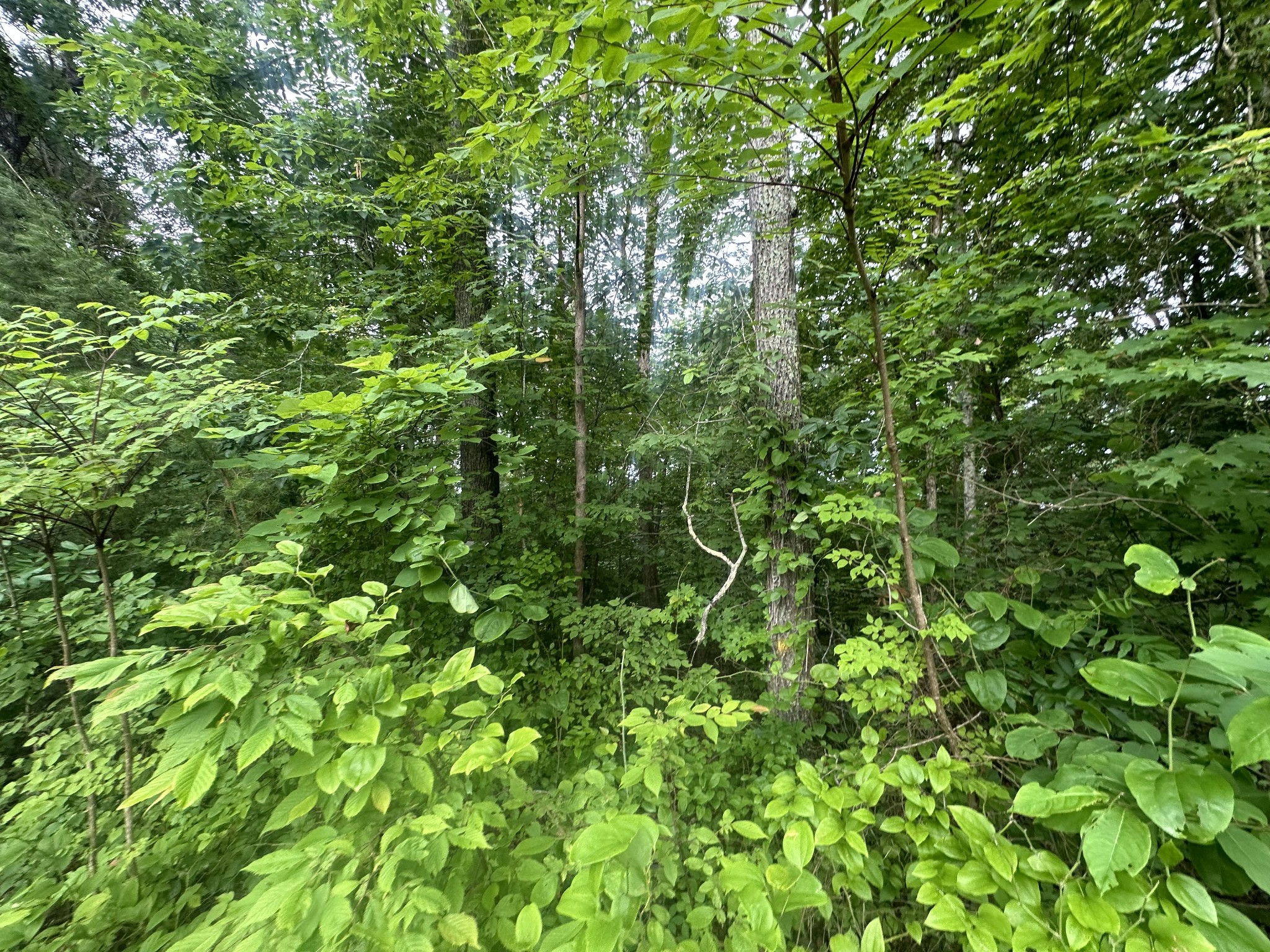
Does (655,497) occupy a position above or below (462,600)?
above

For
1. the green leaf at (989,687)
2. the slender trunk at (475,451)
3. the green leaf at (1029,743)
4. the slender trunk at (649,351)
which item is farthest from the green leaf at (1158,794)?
the slender trunk at (649,351)

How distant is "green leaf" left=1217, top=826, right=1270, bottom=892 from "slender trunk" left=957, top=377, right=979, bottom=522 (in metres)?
2.13

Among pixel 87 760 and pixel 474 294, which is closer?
pixel 87 760

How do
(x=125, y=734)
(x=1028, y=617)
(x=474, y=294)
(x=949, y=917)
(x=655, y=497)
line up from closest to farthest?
(x=949, y=917), (x=1028, y=617), (x=125, y=734), (x=474, y=294), (x=655, y=497)

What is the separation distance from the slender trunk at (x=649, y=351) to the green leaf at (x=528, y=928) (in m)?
4.42

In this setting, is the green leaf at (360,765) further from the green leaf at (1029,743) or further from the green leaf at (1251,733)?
the green leaf at (1029,743)

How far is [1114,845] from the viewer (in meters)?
0.68

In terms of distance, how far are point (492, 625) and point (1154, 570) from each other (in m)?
1.78

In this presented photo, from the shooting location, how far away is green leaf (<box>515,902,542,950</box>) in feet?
2.61

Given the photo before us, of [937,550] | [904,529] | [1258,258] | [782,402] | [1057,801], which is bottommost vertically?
[1057,801]

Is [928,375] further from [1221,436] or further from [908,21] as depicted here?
[908,21]

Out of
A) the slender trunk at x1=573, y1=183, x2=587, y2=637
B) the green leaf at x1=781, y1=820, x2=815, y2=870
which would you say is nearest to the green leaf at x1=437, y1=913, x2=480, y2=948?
the green leaf at x1=781, y1=820, x2=815, y2=870

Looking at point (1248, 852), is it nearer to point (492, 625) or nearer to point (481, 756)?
point (481, 756)

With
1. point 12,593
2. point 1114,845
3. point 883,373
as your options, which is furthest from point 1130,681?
point 12,593
